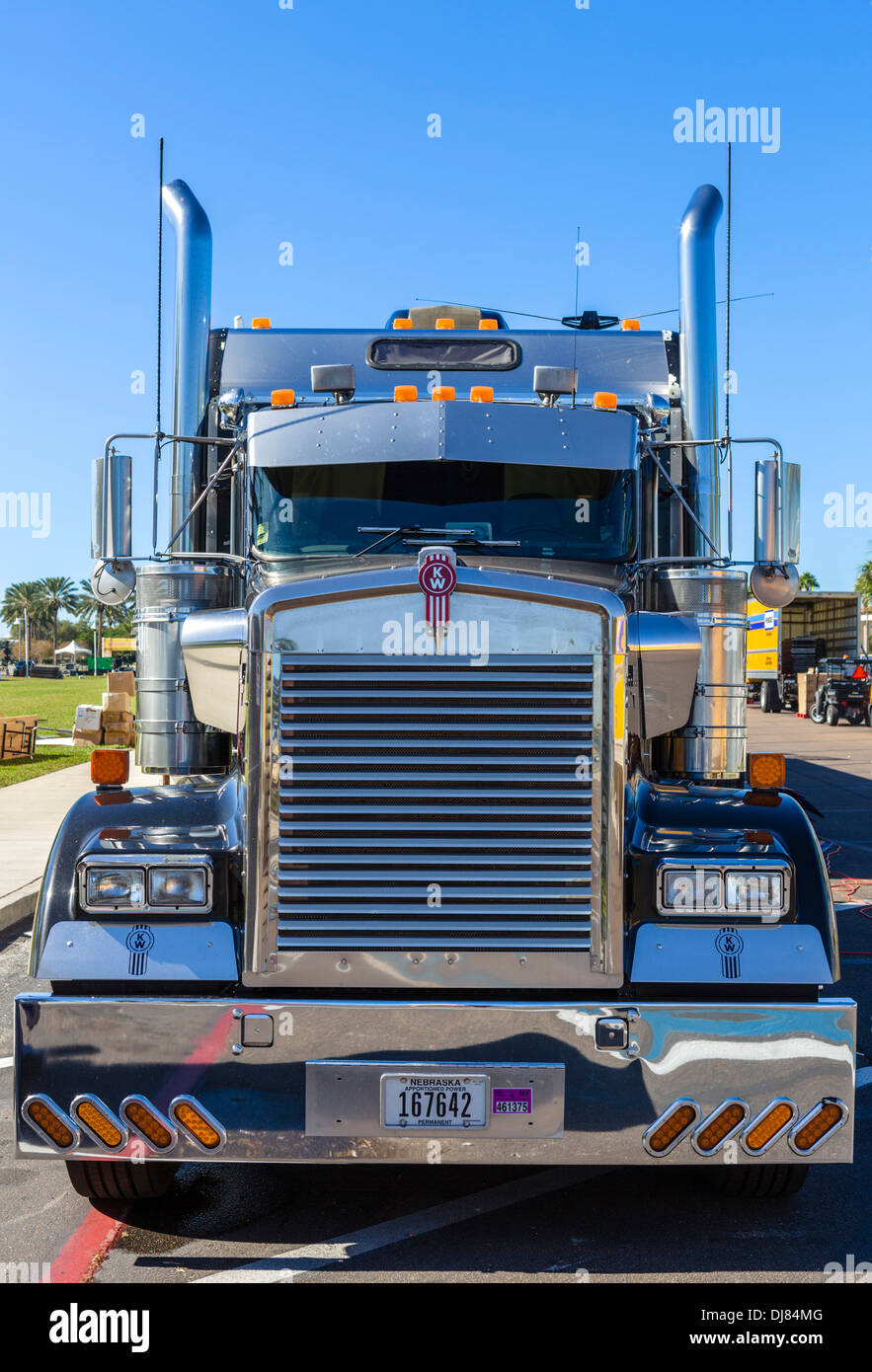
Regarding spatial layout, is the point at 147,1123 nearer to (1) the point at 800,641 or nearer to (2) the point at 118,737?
(2) the point at 118,737

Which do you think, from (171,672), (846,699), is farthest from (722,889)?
(846,699)

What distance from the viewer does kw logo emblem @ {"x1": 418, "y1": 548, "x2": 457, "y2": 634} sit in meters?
3.91

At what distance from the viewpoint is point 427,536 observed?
16.7ft

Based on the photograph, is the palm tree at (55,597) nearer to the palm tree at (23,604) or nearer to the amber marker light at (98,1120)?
the palm tree at (23,604)

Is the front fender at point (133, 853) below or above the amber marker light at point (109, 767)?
below

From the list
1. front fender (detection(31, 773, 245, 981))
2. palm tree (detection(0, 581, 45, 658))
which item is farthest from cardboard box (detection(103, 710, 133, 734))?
palm tree (detection(0, 581, 45, 658))

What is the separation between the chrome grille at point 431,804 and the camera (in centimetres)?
391

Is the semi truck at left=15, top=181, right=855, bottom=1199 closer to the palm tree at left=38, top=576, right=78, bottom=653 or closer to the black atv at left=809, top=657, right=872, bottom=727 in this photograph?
the black atv at left=809, top=657, right=872, bottom=727

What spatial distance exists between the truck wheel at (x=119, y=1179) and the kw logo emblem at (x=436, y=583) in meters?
2.00

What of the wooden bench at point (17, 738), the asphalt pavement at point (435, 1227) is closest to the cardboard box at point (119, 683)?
the wooden bench at point (17, 738)

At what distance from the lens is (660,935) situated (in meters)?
4.02

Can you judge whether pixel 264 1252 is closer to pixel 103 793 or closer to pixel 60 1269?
pixel 60 1269

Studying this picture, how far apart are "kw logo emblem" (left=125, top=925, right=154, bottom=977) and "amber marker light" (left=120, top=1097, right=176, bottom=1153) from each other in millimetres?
369

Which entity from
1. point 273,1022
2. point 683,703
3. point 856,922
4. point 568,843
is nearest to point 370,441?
point 683,703
